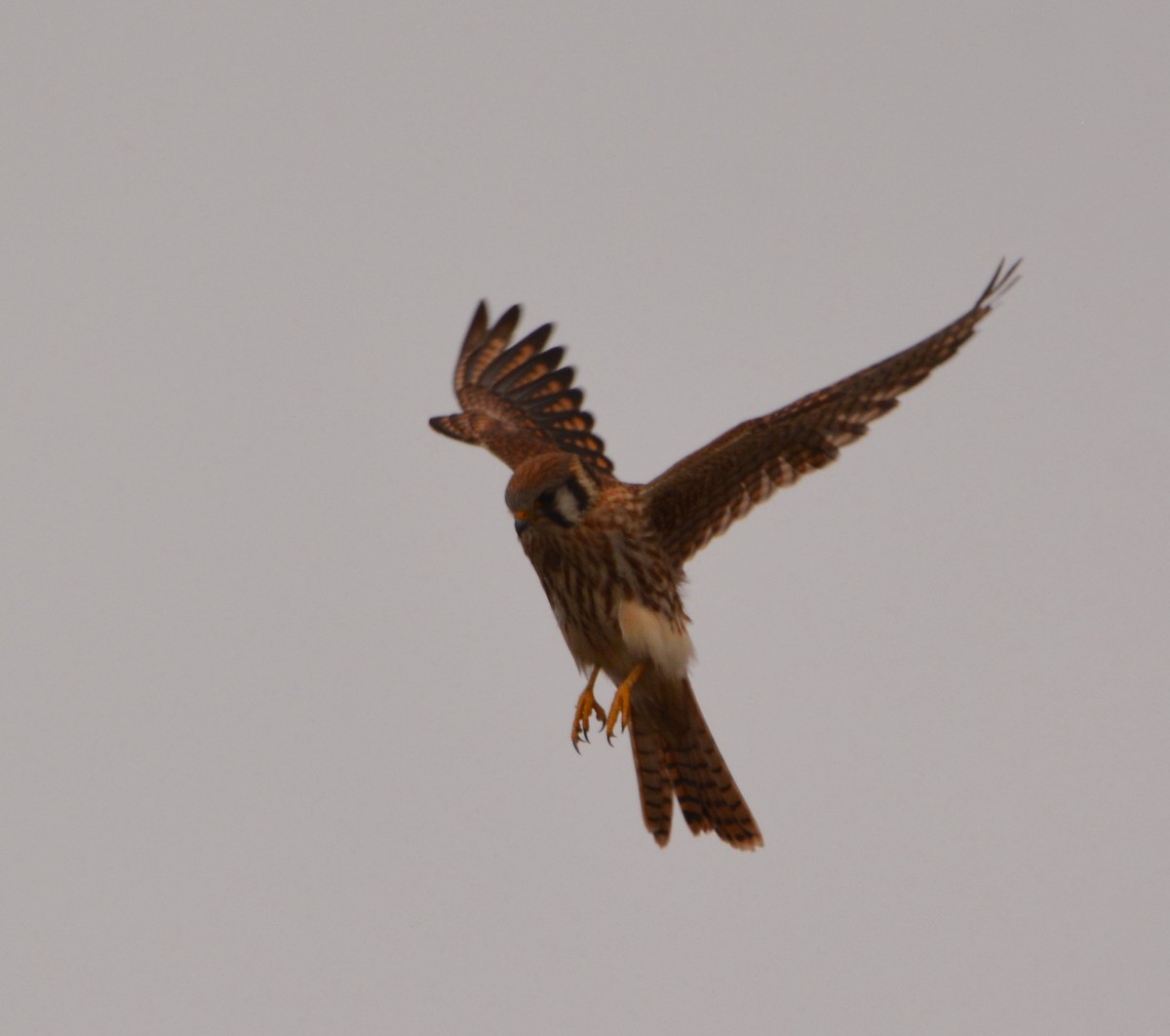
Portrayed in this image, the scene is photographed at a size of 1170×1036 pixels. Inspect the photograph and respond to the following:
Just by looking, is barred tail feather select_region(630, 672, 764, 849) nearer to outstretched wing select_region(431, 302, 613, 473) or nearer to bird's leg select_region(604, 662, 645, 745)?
bird's leg select_region(604, 662, 645, 745)

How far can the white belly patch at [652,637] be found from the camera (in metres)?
7.64

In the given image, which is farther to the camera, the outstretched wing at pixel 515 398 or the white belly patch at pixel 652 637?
the outstretched wing at pixel 515 398

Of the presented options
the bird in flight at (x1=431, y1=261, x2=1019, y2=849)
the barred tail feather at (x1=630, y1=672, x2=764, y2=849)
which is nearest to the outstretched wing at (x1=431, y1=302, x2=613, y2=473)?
the bird in flight at (x1=431, y1=261, x2=1019, y2=849)

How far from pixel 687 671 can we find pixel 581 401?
7.95 feet

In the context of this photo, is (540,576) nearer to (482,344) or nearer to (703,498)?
(703,498)

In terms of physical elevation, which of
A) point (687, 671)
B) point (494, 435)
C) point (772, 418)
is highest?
point (494, 435)

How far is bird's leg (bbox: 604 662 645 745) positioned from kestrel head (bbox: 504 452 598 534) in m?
0.72

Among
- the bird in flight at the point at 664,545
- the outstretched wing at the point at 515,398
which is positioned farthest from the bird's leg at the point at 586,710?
the outstretched wing at the point at 515,398

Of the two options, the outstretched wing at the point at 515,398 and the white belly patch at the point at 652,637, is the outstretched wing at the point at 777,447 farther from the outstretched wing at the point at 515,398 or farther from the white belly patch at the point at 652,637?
the outstretched wing at the point at 515,398

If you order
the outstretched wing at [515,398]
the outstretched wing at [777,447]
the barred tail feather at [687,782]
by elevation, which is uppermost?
the outstretched wing at [515,398]

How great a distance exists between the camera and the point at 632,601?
7672 mm

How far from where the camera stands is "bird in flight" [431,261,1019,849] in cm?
751

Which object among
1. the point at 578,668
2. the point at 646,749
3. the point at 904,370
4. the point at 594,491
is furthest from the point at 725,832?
the point at 904,370

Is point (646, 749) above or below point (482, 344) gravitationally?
below
